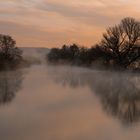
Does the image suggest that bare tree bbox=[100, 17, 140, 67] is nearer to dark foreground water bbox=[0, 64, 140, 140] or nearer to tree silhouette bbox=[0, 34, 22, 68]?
tree silhouette bbox=[0, 34, 22, 68]

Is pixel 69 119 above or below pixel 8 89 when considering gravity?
above

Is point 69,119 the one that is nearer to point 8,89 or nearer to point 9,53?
point 8,89

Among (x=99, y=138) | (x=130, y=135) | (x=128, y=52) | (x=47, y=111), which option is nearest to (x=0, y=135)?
(x=99, y=138)

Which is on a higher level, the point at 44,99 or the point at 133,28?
the point at 133,28

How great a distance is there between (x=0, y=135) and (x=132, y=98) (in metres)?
11.8

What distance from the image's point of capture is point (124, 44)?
5238 cm

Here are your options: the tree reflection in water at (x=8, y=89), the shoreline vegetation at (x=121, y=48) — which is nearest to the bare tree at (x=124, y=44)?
the shoreline vegetation at (x=121, y=48)

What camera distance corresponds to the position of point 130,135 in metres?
12.5

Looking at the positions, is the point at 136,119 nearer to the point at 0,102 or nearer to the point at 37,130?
the point at 37,130

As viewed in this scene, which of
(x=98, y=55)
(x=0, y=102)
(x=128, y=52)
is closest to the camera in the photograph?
(x=0, y=102)

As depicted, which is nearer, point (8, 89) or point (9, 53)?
point (8, 89)

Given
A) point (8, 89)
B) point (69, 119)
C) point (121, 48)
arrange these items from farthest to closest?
point (121, 48)
point (8, 89)
point (69, 119)

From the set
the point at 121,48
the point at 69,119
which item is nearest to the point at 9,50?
the point at 121,48

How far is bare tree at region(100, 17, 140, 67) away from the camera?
51.6m
